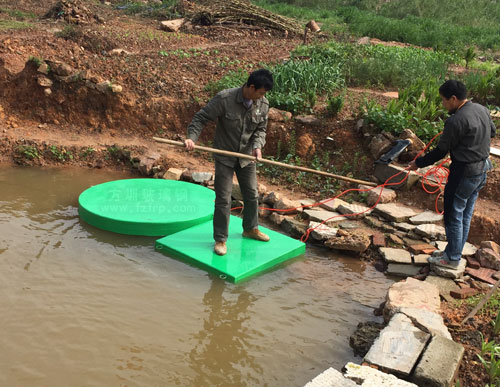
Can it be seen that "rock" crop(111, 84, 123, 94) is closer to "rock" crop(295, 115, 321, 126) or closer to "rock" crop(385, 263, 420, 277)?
"rock" crop(295, 115, 321, 126)

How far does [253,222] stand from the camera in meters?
5.17

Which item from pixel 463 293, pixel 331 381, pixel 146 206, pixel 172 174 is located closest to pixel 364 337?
pixel 331 381

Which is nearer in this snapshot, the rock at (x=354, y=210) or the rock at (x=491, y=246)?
the rock at (x=491, y=246)

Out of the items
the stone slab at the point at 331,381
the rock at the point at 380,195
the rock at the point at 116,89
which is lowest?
the stone slab at the point at 331,381

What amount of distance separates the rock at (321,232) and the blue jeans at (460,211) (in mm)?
1250

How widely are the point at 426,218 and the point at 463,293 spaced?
1.53 meters

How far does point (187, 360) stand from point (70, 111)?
227 inches

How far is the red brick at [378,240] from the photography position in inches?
210

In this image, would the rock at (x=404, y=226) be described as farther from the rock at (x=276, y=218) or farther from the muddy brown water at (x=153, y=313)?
the rock at (x=276, y=218)

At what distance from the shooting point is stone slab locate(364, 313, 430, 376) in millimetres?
3268

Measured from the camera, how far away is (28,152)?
7.11 m

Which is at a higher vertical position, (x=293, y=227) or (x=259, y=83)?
(x=259, y=83)

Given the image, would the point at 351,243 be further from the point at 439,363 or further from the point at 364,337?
the point at 439,363

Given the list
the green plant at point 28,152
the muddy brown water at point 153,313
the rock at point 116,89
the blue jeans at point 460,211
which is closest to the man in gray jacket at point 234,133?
the muddy brown water at point 153,313
